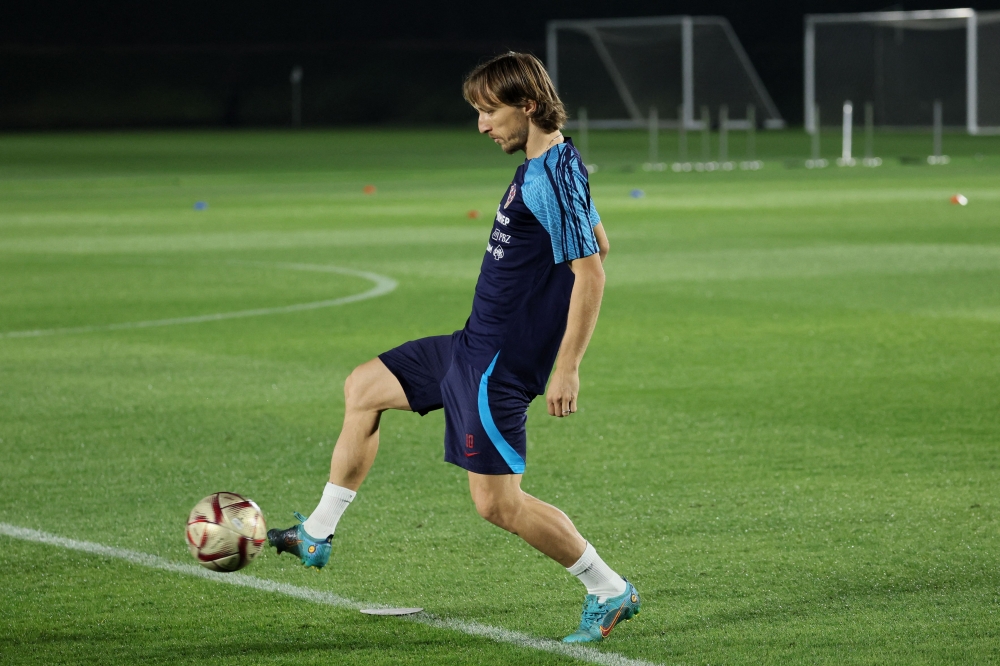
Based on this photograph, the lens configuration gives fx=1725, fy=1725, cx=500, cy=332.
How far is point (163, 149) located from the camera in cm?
4588

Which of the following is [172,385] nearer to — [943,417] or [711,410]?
[711,410]

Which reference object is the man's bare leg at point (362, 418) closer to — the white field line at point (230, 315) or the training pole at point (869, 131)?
the white field line at point (230, 315)

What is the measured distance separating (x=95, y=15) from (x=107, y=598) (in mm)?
60194

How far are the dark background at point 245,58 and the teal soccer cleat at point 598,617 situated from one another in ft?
186

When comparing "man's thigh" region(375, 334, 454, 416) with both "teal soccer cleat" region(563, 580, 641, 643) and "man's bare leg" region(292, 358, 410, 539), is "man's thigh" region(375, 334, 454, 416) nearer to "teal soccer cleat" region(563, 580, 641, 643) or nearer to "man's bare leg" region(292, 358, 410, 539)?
"man's bare leg" region(292, 358, 410, 539)

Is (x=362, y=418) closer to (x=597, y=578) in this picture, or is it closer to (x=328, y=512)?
(x=328, y=512)

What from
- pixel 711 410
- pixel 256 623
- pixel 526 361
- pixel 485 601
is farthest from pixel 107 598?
pixel 711 410

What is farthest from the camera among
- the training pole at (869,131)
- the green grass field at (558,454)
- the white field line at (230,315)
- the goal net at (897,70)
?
the goal net at (897,70)

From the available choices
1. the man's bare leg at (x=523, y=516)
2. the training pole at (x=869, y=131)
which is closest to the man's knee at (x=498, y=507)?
the man's bare leg at (x=523, y=516)

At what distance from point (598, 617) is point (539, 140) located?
54.0 inches

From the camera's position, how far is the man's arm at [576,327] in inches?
187

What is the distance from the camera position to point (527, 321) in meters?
4.93

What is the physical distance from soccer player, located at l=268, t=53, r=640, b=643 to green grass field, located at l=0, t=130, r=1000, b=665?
1.05 feet

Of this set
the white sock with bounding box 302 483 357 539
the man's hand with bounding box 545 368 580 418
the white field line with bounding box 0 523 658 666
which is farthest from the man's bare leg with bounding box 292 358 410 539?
the man's hand with bounding box 545 368 580 418
